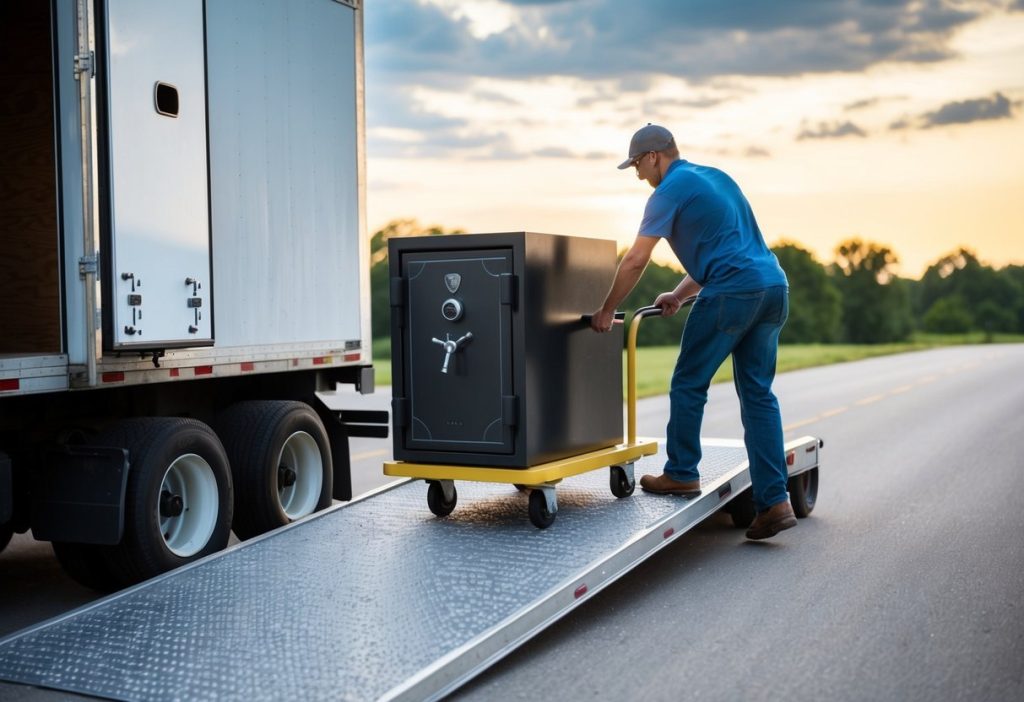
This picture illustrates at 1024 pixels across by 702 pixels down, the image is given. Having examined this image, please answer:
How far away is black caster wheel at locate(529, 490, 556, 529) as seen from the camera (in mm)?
5941

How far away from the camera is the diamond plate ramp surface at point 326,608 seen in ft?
13.6

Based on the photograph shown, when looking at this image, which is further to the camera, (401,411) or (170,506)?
(401,411)

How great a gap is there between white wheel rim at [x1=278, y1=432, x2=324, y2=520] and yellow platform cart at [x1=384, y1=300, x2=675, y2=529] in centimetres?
127

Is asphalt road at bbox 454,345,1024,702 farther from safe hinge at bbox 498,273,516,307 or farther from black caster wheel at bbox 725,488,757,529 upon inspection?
safe hinge at bbox 498,273,516,307

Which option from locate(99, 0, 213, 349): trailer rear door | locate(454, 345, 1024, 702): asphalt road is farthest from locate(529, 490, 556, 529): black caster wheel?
locate(99, 0, 213, 349): trailer rear door

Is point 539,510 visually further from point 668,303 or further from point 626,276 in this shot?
point 668,303

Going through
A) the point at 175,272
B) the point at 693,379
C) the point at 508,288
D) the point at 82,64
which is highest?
the point at 82,64

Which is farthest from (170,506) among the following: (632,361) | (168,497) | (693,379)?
(693,379)

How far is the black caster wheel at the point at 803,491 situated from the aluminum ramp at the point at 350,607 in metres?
1.33

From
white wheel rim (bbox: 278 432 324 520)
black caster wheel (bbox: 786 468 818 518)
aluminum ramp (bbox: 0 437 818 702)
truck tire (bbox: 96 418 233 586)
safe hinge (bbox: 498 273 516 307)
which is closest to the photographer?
aluminum ramp (bbox: 0 437 818 702)

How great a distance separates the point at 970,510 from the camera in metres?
8.07

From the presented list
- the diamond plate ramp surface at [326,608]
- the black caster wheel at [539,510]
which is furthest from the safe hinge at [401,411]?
the black caster wheel at [539,510]

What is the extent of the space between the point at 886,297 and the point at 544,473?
349ft

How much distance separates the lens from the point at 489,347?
6.05m
